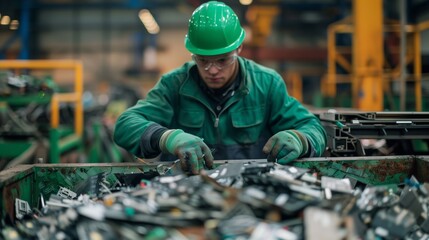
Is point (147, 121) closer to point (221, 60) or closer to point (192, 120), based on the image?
point (192, 120)

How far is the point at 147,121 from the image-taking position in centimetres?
221

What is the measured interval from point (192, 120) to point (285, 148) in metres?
0.67

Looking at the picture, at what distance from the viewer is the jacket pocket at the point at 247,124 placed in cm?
239

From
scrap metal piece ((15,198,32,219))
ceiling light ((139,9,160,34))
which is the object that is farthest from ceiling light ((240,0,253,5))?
scrap metal piece ((15,198,32,219))

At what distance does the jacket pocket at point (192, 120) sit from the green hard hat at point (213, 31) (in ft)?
1.19


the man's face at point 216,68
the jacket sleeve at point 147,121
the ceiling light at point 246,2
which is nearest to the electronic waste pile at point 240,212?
the jacket sleeve at point 147,121

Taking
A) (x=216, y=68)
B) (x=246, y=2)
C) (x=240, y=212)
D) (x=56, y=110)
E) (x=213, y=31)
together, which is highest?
Result: (x=246, y=2)

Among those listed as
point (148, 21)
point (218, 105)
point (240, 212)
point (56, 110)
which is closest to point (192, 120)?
point (218, 105)

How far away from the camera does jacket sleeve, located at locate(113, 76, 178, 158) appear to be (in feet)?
6.88

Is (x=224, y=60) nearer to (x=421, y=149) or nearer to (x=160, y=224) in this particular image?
(x=160, y=224)

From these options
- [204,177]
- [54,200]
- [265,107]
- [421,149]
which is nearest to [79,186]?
[54,200]

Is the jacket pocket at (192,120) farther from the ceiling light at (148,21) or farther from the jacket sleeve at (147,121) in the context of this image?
the ceiling light at (148,21)

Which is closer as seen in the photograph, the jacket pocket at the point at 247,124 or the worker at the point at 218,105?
the worker at the point at 218,105

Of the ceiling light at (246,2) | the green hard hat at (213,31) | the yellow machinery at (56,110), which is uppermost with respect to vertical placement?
the ceiling light at (246,2)
